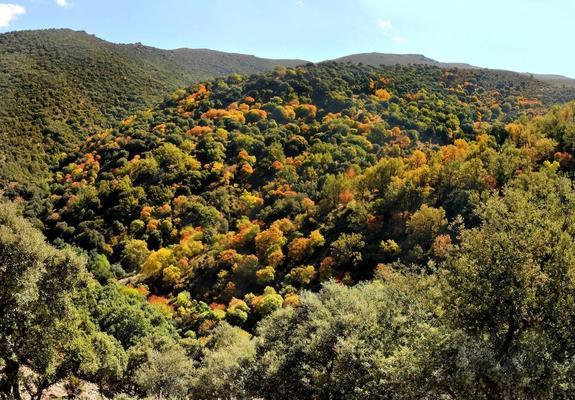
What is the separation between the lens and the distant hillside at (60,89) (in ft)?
351

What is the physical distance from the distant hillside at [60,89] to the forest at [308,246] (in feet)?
19.7

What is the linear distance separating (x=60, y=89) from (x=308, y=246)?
3892 inches

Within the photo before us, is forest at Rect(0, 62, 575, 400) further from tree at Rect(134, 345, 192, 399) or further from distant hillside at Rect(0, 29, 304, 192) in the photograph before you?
distant hillside at Rect(0, 29, 304, 192)

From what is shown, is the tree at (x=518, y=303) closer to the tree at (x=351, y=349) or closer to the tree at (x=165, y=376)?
the tree at (x=351, y=349)

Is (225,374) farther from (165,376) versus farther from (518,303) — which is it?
(518,303)

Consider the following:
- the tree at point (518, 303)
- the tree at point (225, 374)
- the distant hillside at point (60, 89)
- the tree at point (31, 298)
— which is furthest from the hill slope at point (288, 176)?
the tree at point (31, 298)

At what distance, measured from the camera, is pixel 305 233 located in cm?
7494

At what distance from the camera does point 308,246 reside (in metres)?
68.9

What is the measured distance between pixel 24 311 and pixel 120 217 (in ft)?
234

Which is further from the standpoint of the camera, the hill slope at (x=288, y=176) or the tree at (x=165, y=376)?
the hill slope at (x=288, y=176)

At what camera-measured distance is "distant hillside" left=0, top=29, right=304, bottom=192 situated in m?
107

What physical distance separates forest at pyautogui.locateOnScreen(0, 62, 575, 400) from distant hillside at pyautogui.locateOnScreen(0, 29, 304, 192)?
19.7ft

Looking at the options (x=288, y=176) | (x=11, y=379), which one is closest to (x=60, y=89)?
(x=288, y=176)

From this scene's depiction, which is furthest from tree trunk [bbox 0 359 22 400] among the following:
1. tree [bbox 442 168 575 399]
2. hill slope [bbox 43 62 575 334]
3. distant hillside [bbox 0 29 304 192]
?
distant hillside [bbox 0 29 304 192]
